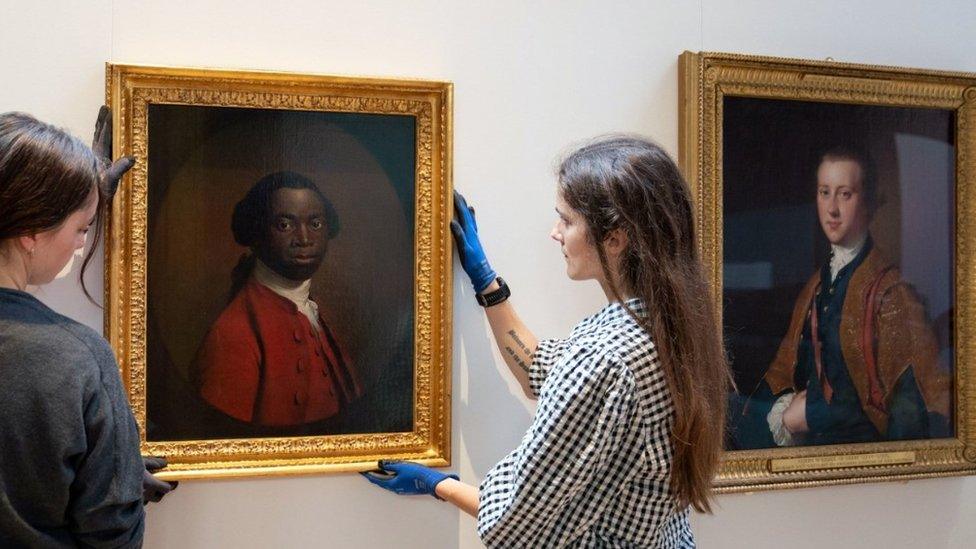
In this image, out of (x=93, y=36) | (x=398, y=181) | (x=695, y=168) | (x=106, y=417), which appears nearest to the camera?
(x=106, y=417)

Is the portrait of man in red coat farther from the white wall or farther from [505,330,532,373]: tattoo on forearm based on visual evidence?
[505,330,532,373]: tattoo on forearm

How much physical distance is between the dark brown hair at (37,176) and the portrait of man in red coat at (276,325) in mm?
486

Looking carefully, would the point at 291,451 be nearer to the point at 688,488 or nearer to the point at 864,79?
the point at 688,488

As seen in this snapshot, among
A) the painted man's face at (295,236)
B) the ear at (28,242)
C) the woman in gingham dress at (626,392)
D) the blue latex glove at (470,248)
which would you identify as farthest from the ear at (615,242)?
the ear at (28,242)

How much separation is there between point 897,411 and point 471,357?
45.7 inches

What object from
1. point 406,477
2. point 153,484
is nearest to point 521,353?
point 406,477

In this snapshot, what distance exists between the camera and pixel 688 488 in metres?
1.55

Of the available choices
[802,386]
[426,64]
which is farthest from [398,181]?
[802,386]

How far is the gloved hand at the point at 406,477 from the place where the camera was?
74.9 inches

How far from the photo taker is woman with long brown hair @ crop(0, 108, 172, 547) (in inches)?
53.1

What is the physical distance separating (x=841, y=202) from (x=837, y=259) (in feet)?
0.48

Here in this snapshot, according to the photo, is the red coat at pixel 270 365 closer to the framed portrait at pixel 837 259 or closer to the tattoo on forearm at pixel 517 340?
the tattoo on forearm at pixel 517 340

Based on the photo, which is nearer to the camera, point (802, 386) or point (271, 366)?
point (271, 366)

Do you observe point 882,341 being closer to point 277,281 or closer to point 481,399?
point 481,399
